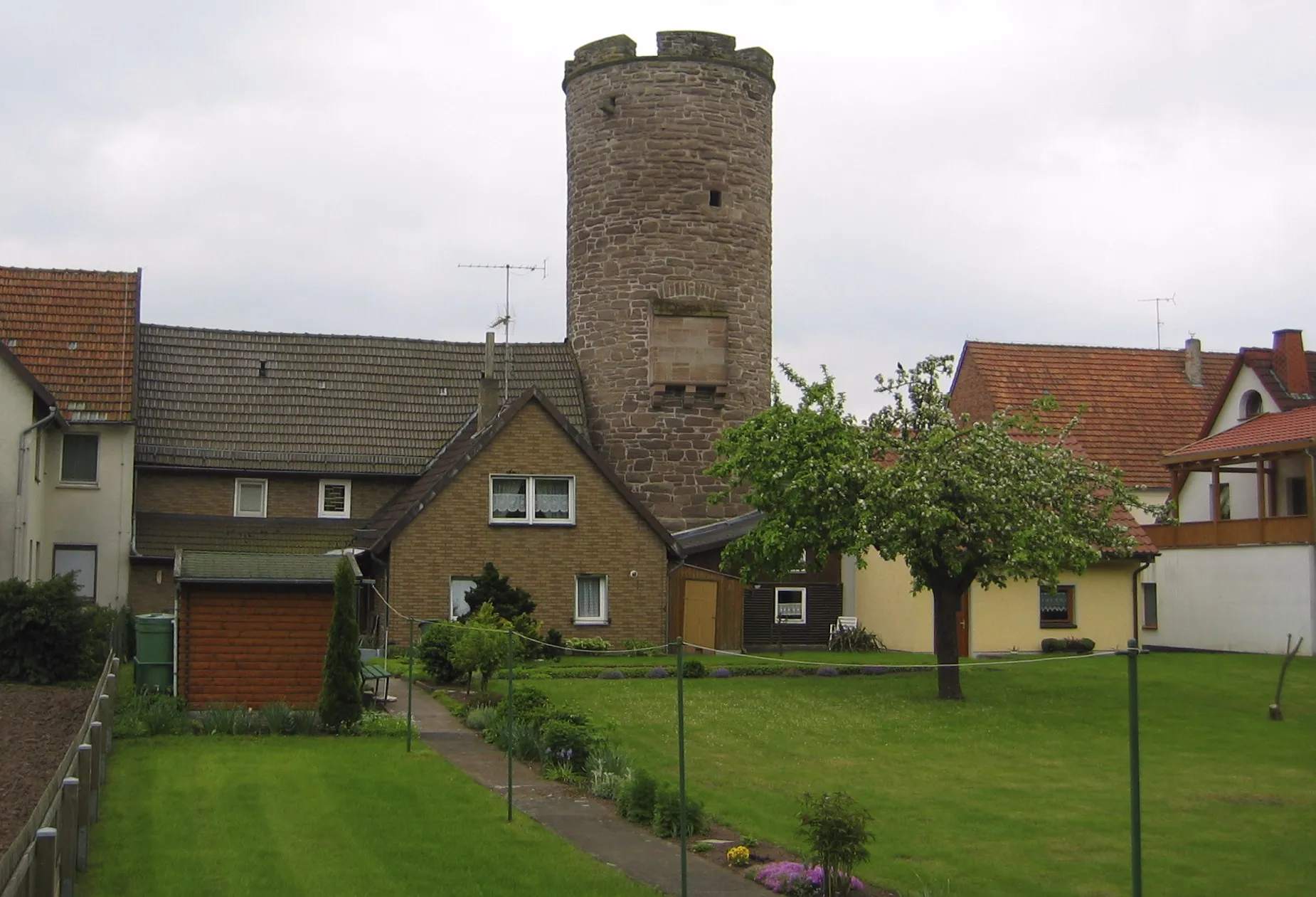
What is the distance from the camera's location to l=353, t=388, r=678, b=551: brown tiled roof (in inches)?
1377

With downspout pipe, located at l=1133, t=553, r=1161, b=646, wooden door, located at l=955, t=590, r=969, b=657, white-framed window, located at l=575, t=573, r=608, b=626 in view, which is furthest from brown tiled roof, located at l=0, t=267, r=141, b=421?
downspout pipe, located at l=1133, t=553, r=1161, b=646

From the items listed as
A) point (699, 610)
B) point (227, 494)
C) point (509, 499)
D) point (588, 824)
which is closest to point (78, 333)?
point (227, 494)

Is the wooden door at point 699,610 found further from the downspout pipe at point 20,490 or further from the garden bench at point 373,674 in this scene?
the downspout pipe at point 20,490

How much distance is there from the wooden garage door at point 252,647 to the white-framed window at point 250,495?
56.4ft

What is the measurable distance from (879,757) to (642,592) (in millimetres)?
16951

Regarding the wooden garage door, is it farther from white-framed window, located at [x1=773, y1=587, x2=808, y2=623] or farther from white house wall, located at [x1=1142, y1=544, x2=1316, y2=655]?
white house wall, located at [x1=1142, y1=544, x2=1316, y2=655]

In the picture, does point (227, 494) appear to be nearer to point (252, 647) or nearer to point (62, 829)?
point (252, 647)

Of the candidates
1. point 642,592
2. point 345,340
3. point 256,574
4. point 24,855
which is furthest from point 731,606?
point 24,855

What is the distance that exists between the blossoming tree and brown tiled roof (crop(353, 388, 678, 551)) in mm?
7337

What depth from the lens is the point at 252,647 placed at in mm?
22297

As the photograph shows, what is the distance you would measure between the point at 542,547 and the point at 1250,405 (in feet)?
61.3

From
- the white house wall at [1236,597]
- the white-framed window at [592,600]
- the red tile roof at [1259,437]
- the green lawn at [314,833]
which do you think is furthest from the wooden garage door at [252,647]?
the white house wall at [1236,597]

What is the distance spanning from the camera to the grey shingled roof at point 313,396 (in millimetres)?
39438

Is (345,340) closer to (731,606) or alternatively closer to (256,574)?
(731,606)
